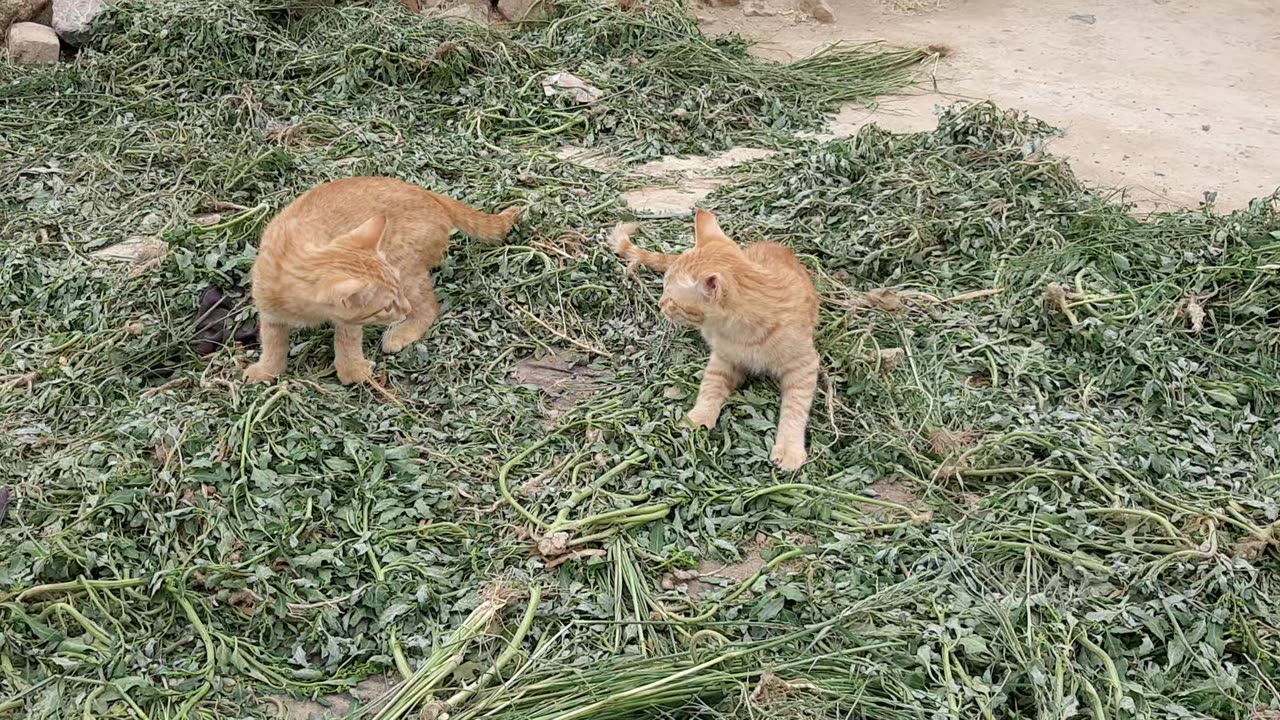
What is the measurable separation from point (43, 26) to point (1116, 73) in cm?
878

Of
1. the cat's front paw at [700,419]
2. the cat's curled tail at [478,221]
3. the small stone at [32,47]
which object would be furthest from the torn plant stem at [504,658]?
the small stone at [32,47]

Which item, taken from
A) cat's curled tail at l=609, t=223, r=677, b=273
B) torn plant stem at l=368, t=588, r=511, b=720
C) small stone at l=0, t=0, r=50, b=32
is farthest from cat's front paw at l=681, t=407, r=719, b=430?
small stone at l=0, t=0, r=50, b=32

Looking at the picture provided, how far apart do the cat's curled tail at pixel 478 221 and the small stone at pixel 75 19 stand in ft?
14.6

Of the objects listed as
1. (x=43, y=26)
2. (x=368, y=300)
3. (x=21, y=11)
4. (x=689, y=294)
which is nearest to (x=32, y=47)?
(x=43, y=26)

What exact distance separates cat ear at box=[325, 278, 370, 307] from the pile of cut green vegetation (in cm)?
46

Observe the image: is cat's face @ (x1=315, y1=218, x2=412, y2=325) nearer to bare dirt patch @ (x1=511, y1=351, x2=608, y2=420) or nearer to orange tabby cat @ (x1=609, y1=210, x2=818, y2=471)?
bare dirt patch @ (x1=511, y1=351, x2=608, y2=420)

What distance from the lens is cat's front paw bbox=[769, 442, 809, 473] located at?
4.18m

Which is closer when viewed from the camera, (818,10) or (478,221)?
(478,221)

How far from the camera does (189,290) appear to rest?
4996 mm

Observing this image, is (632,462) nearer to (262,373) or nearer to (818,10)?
(262,373)

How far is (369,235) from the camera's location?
4566mm

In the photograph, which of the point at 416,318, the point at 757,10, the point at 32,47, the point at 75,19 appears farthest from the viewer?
the point at 757,10

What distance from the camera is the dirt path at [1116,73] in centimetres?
697

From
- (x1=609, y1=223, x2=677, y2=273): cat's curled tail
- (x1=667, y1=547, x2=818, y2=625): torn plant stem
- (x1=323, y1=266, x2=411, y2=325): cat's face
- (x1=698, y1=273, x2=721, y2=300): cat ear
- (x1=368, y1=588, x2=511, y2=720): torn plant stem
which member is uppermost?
(x1=698, y1=273, x2=721, y2=300): cat ear
